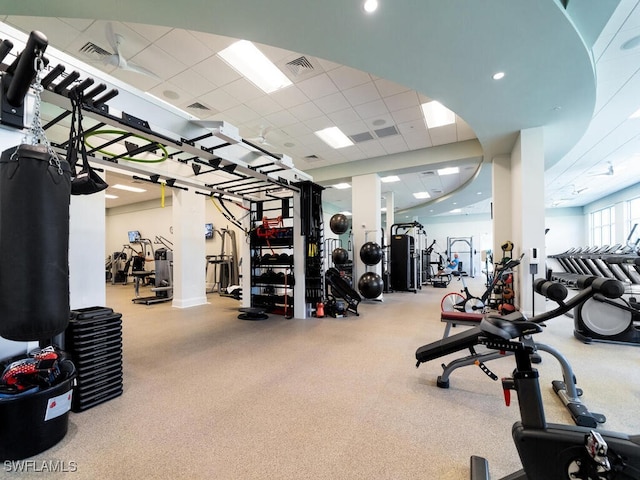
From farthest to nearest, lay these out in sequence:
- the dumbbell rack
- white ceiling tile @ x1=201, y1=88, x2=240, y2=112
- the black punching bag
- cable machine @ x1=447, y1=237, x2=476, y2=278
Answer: cable machine @ x1=447, y1=237, x2=476, y2=278
white ceiling tile @ x1=201, y1=88, x2=240, y2=112
the dumbbell rack
the black punching bag

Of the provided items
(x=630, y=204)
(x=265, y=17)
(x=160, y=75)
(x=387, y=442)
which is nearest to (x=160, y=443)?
(x=387, y=442)

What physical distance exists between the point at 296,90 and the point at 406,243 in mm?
6170

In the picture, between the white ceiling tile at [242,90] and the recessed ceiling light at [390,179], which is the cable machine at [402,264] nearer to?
the recessed ceiling light at [390,179]

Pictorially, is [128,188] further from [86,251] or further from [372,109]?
[372,109]

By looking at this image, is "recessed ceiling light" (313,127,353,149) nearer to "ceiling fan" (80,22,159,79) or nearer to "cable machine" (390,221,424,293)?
"ceiling fan" (80,22,159,79)

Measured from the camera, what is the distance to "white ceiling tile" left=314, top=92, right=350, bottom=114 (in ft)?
A: 15.6

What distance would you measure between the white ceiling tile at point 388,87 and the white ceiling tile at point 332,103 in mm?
639

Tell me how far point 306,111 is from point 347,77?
1209mm

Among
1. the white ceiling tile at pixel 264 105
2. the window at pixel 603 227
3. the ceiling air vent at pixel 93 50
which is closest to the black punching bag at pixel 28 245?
the ceiling air vent at pixel 93 50

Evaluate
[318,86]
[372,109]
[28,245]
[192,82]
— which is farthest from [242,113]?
[28,245]

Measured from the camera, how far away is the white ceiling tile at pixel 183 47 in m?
3.32

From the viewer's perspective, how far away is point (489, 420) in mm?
1992

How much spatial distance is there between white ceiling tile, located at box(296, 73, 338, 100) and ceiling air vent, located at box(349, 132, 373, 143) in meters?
1.75

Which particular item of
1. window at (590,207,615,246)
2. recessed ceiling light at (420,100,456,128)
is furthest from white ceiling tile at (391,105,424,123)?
window at (590,207,615,246)
